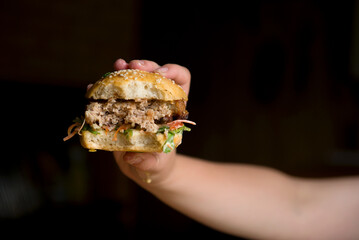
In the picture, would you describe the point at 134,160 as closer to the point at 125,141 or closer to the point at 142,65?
the point at 125,141

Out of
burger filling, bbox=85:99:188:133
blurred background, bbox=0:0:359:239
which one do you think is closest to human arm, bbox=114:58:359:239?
burger filling, bbox=85:99:188:133

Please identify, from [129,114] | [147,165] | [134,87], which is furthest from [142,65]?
[147,165]

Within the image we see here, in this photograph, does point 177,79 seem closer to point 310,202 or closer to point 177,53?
point 310,202

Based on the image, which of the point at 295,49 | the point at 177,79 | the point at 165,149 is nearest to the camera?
the point at 165,149

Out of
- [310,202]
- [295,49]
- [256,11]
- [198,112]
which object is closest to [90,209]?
[198,112]

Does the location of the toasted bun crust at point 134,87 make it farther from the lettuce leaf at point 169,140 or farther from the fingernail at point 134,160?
the fingernail at point 134,160

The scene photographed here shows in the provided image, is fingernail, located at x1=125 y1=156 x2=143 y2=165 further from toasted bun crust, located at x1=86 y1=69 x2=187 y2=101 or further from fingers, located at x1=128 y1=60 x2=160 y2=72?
fingers, located at x1=128 y1=60 x2=160 y2=72
